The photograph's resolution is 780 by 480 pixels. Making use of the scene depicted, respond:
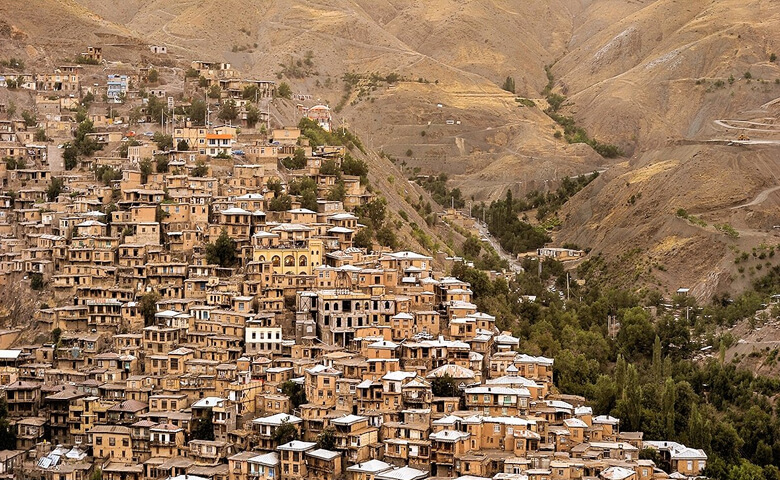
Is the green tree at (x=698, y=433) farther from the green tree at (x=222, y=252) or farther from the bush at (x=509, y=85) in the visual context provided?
the bush at (x=509, y=85)

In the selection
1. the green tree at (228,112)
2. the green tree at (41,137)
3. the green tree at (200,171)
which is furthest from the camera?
the green tree at (228,112)

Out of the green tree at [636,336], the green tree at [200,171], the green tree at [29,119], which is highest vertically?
the green tree at [29,119]

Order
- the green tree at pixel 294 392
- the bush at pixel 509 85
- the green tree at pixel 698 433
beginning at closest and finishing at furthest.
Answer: the green tree at pixel 294 392 → the green tree at pixel 698 433 → the bush at pixel 509 85

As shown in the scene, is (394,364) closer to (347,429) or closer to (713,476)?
(347,429)

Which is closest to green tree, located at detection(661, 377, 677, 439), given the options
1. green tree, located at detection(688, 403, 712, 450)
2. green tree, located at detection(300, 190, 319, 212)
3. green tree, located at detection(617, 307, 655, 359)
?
green tree, located at detection(688, 403, 712, 450)

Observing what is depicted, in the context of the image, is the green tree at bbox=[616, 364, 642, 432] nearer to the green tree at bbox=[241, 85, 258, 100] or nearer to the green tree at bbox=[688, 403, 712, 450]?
the green tree at bbox=[688, 403, 712, 450]

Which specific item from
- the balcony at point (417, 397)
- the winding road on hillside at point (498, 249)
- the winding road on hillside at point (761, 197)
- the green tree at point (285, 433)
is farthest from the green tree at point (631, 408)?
the winding road on hillside at point (761, 197)
